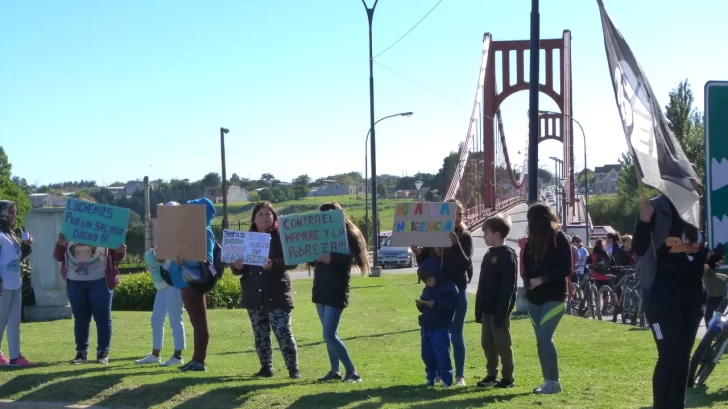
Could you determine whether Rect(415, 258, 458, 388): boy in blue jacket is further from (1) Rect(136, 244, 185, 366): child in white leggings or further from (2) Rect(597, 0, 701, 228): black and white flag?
(1) Rect(136, 244, 185, 366): child in white leggings

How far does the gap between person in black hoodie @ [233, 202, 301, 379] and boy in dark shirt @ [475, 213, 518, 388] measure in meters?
1.79

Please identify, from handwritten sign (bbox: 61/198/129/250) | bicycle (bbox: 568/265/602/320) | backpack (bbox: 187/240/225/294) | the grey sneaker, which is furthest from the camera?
bicycle (bbox: 568/265/602/320)

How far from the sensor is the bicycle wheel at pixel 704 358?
23.8 feet

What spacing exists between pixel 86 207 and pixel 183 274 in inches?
48.6

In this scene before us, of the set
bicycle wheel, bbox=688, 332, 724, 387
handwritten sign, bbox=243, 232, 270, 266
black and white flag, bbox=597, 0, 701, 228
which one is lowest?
bicycle wheel, bbox=688, 332, 724, 387

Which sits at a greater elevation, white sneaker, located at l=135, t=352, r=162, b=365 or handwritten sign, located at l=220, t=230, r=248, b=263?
handwritten sign, located at l=220, t=230, r=248, b=263

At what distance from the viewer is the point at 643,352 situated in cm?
1052

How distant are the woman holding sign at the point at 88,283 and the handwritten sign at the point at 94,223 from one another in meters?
0.27

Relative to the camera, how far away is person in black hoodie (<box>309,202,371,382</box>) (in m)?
7.92

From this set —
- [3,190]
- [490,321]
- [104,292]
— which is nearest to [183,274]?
[104,292]

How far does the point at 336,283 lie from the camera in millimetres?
A: 7926

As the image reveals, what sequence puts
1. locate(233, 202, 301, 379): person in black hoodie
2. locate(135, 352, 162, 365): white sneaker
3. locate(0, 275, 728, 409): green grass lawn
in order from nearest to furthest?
locate(0, 275, 728, 409): green grass lawn
locate(233, 202, 301, 379): person in black hoodie
locate(135, 352, 162, 365): white sneaker

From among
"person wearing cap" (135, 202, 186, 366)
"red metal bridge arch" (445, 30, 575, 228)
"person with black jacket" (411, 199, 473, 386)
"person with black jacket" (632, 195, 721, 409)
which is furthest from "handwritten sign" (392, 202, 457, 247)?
"red metal bridge arch" (445, 30, 575, 228)

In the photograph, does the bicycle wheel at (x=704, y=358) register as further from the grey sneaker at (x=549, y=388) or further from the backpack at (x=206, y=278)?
the backpack at (x=206, y=278)
